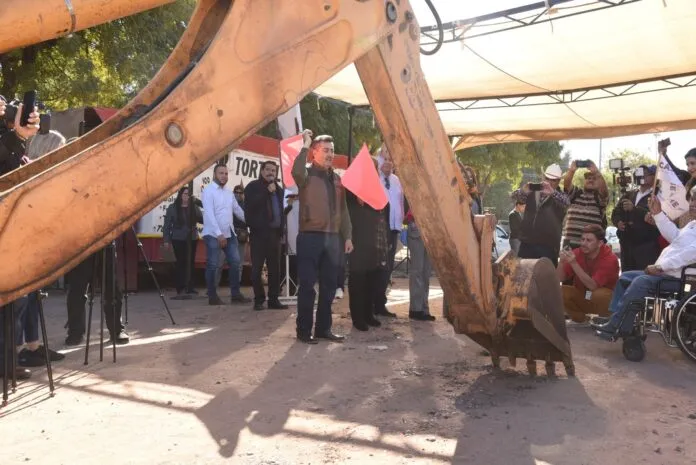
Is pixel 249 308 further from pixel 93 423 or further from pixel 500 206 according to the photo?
pixel 500 206

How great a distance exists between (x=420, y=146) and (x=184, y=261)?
25.5 ft

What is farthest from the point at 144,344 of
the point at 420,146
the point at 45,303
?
the point at 420,146

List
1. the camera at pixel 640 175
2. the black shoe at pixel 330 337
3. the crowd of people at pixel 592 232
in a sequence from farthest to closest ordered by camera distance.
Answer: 1. the camera at pixel 640 175
2. the crowd of people at pixel 592 232
3. the black shoe at pixel 330 337

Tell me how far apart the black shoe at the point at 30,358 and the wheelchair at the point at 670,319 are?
17.2 feet

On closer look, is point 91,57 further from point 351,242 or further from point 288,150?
point 351,242

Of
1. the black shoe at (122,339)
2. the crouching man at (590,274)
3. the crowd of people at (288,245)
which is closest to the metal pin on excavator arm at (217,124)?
the crowd of people at (288,245)

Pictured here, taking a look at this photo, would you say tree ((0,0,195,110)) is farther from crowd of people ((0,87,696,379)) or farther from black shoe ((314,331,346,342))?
black shoe ((314,331,346,342))

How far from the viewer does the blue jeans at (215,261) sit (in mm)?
9703

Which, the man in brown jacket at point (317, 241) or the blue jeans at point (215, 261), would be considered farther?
the blue jeans at point (215, 261)

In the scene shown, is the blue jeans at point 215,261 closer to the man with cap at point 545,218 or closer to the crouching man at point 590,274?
the man with cap at point 545,218

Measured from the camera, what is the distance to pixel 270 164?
9.37 m

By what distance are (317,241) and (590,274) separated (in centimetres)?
343

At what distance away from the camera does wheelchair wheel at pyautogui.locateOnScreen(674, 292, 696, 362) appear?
5.80 metres

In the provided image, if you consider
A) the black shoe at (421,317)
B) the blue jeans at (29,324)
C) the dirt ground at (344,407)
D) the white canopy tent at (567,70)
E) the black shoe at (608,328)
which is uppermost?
the white canopy tent at (567,70)
